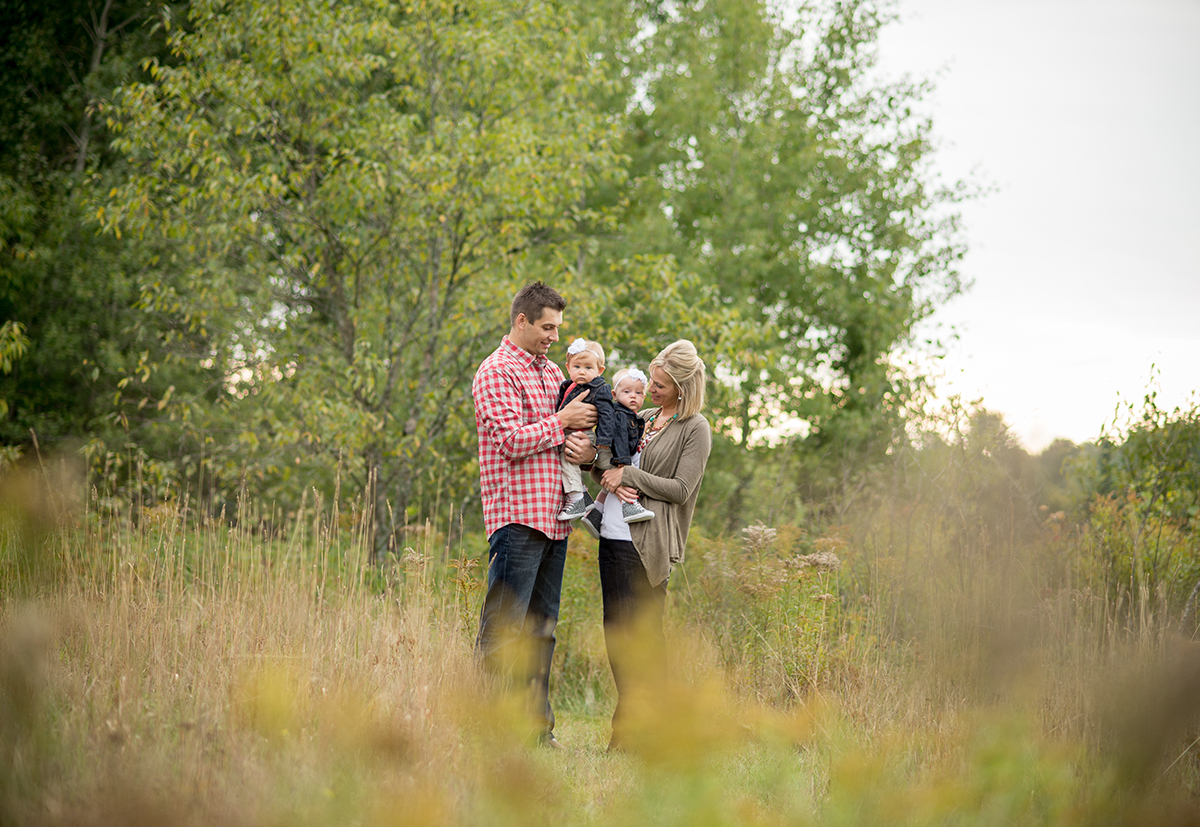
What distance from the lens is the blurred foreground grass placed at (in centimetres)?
132

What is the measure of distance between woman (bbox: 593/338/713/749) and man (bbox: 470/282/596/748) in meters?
0.22

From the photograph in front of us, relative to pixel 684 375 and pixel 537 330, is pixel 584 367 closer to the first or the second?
pixel 537 330

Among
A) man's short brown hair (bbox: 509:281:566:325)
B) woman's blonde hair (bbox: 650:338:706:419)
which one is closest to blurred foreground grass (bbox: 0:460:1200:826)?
woman's blonde hair (bbox: 650:338:706:419)

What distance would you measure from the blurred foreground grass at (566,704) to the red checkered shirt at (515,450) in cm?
61

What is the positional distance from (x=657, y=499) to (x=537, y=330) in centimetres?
87

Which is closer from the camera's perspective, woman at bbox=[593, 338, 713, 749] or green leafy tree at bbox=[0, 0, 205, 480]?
woman at bbox=[593, 338, 713, 749]

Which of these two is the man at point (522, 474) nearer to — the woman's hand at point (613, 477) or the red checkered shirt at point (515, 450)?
the red checkered shirt at point (515, 450)

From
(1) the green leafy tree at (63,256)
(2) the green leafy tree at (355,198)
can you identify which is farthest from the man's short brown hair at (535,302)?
(1) the green leafy tree at (63,256)

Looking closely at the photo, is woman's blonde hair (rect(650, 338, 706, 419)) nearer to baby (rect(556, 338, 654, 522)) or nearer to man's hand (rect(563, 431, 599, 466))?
baby (rect(556, 338, 654, 522))

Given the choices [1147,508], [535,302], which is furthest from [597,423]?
[1147,508]

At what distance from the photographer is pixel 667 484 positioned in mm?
3371

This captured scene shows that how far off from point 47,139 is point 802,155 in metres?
11.0

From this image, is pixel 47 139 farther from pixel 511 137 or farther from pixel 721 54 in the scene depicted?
pixel 721 54

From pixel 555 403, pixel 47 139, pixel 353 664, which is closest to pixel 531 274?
pixel 555 403
